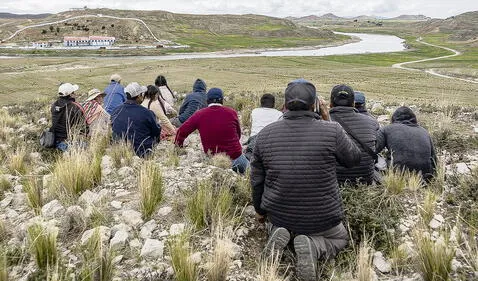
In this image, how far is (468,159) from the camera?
702 cm

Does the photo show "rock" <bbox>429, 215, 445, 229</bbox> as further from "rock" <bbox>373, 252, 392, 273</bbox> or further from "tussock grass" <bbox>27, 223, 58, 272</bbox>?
"tussock grass" <bbox>27, 223, 58, 272</bbox>

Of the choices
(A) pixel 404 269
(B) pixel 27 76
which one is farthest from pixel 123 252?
(B) pixel 27 76

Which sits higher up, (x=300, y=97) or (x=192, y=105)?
(x=300, y=97)

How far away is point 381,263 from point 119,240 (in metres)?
2.34

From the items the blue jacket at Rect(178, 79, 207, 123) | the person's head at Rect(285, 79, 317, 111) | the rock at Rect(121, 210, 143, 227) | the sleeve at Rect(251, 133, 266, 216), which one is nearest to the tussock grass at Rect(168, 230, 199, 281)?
the rock at Rect(121, 210, 143, 227)

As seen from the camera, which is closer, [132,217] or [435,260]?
[435,260]

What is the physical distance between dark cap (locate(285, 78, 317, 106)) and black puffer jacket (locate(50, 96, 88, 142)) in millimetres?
4540

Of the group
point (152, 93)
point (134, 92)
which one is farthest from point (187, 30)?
point (134, 92)

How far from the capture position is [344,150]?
382cm

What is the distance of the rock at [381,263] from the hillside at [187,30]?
8707 centimetres

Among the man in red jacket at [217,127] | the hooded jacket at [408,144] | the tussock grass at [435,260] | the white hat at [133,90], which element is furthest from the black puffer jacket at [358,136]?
the white hat at [133,90]

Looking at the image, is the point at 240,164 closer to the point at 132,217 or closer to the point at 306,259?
the point at 132,217

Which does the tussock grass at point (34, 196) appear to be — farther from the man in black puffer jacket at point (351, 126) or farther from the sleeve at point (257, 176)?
the man in black puffer jacket at point (351, 126)

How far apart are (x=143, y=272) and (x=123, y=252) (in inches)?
14.0
